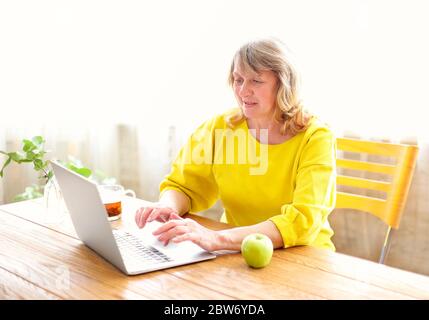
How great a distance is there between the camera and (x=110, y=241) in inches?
43.6

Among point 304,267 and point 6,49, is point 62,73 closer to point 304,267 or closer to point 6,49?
point 6,49

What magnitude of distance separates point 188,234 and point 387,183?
0.81 m

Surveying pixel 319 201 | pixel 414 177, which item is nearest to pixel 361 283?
pixel 319 201

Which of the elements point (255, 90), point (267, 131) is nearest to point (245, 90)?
point (255, 90)

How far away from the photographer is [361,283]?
1.08m

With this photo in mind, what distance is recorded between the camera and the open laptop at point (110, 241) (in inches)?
42.9

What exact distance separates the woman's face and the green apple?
0.55 metres

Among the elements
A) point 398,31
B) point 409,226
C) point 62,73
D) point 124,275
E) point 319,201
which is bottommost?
point 409,226

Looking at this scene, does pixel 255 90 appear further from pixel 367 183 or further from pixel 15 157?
pixel 15 157

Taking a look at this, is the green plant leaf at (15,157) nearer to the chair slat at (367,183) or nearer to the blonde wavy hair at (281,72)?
the blonde wavy hair at (281,72)

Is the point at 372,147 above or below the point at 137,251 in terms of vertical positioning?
above

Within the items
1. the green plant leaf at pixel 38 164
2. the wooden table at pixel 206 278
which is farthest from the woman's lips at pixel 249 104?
the green plant leaf at pixel 38 164
